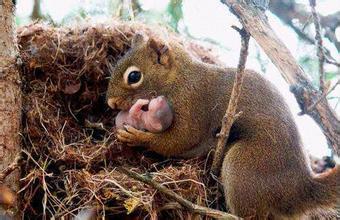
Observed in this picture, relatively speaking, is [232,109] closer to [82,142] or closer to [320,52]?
[320,52]

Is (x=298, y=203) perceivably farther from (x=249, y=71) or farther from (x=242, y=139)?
(x=249, y=71)

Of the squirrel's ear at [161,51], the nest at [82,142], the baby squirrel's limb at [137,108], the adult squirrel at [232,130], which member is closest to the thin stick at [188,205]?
the nest at [82,142]

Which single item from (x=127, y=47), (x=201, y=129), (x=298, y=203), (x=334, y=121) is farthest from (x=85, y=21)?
(x=334, y=121)

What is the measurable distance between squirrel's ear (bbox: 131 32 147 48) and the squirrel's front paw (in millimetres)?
622

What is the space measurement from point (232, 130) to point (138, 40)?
907 millimetres

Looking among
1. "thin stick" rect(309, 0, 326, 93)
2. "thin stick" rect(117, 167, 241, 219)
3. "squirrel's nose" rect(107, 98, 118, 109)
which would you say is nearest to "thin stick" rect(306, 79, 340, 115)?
"thin stick" rect(309, 0, 326, 93)

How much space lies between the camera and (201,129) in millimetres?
3631

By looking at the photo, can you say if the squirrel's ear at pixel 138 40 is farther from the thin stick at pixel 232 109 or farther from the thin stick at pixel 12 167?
the thin stick at pixel 12 167

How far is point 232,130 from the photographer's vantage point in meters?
3.47

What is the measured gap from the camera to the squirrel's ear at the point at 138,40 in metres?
3.88

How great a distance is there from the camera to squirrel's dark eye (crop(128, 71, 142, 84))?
377cm

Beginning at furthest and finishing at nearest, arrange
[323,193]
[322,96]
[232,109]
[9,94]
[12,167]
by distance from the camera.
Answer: [323,193]
[9,94]
[232,109]
[12,167]
[322,96]

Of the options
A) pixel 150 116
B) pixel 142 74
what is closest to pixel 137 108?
pixel 150 116

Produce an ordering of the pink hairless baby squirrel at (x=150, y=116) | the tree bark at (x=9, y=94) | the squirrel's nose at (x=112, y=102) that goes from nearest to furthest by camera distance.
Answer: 1. the tree bark at (x=9, y=94)
2. the pink hairless baby squirrel at (x=150, y=116)
3. the squirrel's nose at (x=112, y=102)
